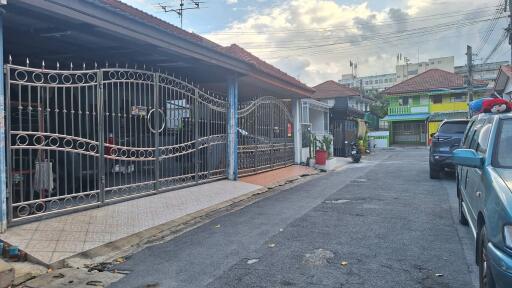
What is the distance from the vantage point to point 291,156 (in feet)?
57.7

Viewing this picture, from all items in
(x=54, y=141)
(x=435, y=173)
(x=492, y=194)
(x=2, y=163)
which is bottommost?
(x=435, y=173)

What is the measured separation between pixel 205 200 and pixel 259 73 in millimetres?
4646

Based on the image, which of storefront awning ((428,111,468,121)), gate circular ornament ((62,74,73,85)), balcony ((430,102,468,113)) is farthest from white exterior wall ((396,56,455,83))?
gate circular ornament ((62,74,73,85))

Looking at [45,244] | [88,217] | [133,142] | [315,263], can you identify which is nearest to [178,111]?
[133,142]

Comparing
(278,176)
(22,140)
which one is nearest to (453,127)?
(278,176)

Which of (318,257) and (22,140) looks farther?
(22,140)

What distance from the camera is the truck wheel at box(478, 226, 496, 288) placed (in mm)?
3463

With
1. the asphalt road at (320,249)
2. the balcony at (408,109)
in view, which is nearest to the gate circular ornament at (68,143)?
the asphalt road at (320,249)

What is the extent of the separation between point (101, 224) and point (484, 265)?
17.6 feet

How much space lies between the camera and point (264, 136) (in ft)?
48.8

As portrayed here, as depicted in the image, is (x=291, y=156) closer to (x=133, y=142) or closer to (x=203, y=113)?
(x=203, y=113)

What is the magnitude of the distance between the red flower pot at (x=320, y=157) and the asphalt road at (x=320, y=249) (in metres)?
8.14

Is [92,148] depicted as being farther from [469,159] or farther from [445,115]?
[445,115]

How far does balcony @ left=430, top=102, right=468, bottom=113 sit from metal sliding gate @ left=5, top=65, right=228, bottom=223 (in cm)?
3705
